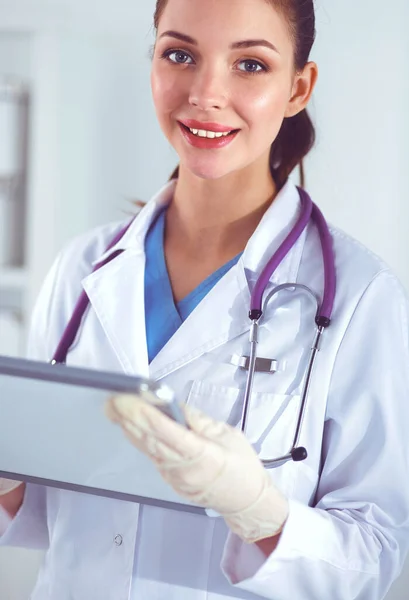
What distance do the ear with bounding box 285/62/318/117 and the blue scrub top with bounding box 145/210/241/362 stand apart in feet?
0.70

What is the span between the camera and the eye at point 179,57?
3.09 feet

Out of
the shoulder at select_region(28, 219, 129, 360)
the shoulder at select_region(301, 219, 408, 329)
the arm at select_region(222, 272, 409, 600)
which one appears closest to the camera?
the arm at select_region(222, 272, 409, 600)

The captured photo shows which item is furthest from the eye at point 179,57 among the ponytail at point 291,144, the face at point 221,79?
the ponytail at point 291,144

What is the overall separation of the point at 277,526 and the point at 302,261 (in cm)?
35

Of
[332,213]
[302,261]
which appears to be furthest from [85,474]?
[332,213]

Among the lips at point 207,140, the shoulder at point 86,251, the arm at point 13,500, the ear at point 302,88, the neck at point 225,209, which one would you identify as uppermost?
the ear at point 302,88

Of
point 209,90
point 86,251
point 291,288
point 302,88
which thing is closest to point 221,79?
point 209,90

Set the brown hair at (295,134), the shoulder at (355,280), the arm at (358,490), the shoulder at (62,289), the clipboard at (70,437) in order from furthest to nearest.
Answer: the shoulder at (62,289)
the brown hair at (295,134)
the shoulder at (355,280)
the arm at (358,490)
the clipboard at (70,437)

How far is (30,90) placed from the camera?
5.30ft

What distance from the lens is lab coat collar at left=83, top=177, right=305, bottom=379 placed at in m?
0.94

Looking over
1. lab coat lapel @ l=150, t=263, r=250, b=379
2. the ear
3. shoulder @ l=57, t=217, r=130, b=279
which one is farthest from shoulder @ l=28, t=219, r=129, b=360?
the ear

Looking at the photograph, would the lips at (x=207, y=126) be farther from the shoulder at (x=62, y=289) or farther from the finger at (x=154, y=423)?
the finger at (x=154, y=423)

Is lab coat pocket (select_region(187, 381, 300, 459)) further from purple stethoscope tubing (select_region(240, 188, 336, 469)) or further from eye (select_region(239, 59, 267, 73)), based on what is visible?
eye (select_region(239, 59, 267, 73))

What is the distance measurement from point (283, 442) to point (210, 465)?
20cm
